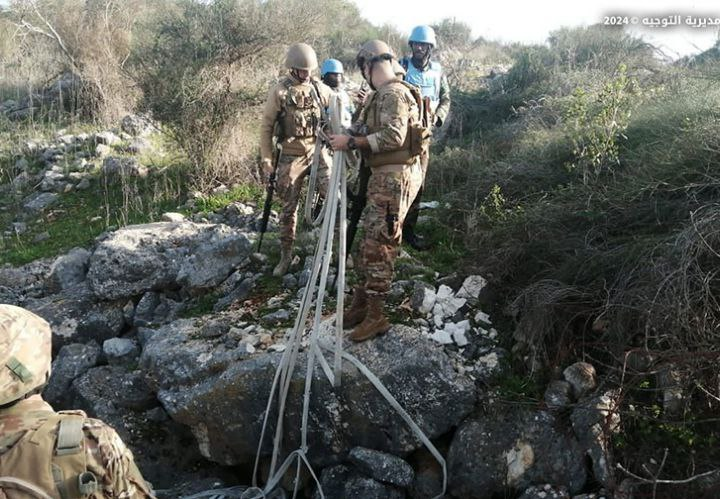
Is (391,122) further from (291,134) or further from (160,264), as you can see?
(160,264)

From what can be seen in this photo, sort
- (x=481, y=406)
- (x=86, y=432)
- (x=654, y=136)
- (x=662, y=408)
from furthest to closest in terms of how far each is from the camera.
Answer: (x=654, y=136) < (x=481, y=406) < (x=662, y=408) < (x=86, y=432)

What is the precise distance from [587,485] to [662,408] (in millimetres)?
553

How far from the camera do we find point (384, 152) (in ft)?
11.3

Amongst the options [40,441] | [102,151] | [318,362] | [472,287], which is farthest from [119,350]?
[102,151]

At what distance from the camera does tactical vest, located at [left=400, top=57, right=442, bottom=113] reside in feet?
15.7

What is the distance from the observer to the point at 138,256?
500 centimetres

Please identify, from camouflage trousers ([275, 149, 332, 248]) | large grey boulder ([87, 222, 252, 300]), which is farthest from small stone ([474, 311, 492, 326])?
large grey boulder ([87, 222, 252, 300])

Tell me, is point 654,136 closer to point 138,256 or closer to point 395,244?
point 395,244

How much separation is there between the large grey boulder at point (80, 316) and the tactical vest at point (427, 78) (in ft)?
9.82

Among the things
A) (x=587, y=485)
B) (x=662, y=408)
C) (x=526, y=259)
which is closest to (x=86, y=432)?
(x=587, y=485)

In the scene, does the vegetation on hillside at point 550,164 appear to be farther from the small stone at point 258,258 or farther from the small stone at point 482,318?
the small stone at point 258,258

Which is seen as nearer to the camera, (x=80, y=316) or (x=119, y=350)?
(x=119, y=350)

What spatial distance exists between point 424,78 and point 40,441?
3904 mm

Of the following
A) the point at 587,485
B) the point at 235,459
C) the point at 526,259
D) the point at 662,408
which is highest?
the point at 526,259
